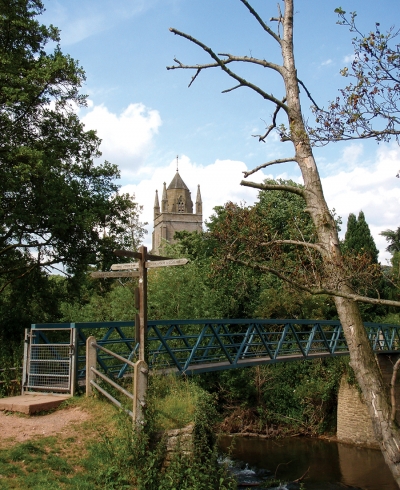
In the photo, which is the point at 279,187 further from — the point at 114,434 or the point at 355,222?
the point at 355,222

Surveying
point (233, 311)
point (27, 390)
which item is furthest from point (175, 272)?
point (27, 390)

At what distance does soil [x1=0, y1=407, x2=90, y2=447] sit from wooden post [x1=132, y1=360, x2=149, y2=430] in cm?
132

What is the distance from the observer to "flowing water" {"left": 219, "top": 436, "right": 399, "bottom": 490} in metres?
16.4

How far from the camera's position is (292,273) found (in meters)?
7.68

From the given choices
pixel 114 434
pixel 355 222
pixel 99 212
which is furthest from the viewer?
pixel 355 222

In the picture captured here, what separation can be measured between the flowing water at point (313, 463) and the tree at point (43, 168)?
7.67 metres

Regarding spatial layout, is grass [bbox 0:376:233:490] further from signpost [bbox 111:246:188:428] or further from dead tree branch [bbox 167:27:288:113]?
dead tree branch [bbox 167:27:288:113]

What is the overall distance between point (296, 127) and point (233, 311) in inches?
744

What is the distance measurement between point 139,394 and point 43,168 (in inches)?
330

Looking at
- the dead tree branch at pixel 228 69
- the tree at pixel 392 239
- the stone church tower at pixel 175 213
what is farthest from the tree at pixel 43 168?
the stone church tower at pixel 175 213

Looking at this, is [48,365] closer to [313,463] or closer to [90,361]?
[90,361]

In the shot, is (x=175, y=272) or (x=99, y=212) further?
(x=175, y=272)

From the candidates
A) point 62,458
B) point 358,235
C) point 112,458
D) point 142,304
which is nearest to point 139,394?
point 112,458

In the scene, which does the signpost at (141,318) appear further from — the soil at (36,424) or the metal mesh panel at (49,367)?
the metal mesh panel at (49,367)
